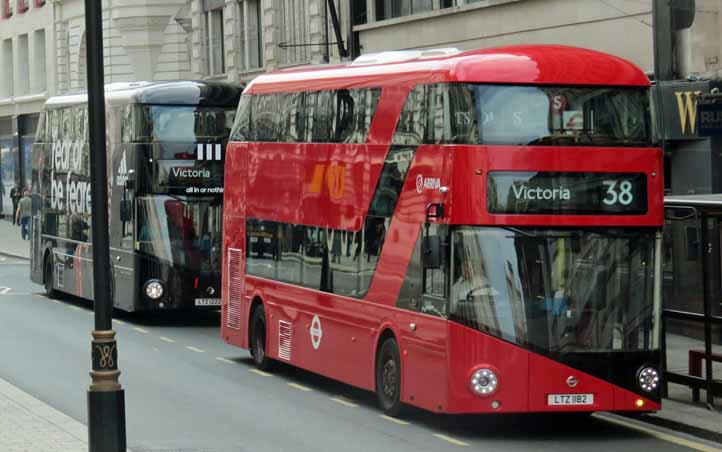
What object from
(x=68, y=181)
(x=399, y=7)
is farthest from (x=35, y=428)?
(x=399, y=7)

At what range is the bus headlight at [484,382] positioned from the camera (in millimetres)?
15500

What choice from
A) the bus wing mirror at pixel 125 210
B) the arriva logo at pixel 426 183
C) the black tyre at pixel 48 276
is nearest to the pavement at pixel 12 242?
the black tyre at pixel 48 276

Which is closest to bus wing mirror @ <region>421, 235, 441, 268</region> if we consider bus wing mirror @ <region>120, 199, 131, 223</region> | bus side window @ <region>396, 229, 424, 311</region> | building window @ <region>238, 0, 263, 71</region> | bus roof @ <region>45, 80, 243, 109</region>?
bus side window @ <region>396, 229, 424, 311</region>

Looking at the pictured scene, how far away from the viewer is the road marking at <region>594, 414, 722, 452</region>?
1542 cm

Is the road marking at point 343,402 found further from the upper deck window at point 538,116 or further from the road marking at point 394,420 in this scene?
the upper deck window at point 538,116

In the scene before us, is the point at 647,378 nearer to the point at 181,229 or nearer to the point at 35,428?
the point at 35,428

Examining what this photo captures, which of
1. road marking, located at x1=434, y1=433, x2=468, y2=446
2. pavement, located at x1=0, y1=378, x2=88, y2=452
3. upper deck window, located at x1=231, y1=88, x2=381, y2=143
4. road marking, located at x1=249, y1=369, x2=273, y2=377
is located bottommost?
road marking, located at x1=249, y1=369, x2=273, y2=377

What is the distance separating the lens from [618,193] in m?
16.0

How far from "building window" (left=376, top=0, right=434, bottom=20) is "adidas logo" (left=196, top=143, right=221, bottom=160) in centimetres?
939

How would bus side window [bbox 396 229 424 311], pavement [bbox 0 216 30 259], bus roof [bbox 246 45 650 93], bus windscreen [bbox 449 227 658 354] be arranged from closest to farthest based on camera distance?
bus windscreen [bbox 449 227 658 354] → bus roof [bbox 246 45 650 93] → bus side window [bbox 396 229 424 311] → pavement [bbox 0 216 30 259]

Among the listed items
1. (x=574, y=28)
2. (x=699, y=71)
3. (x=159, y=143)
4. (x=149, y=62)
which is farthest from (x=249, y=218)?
(x=149, y=62)

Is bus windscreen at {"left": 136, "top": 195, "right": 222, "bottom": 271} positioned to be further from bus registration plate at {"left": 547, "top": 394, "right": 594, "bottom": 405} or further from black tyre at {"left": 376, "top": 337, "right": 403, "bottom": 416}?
bus registration plate at {"left": 547, "top": 394, "right": 594, "bottom": 405}

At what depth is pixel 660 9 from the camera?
87.0 ft

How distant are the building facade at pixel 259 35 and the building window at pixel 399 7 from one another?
0.08 feet
